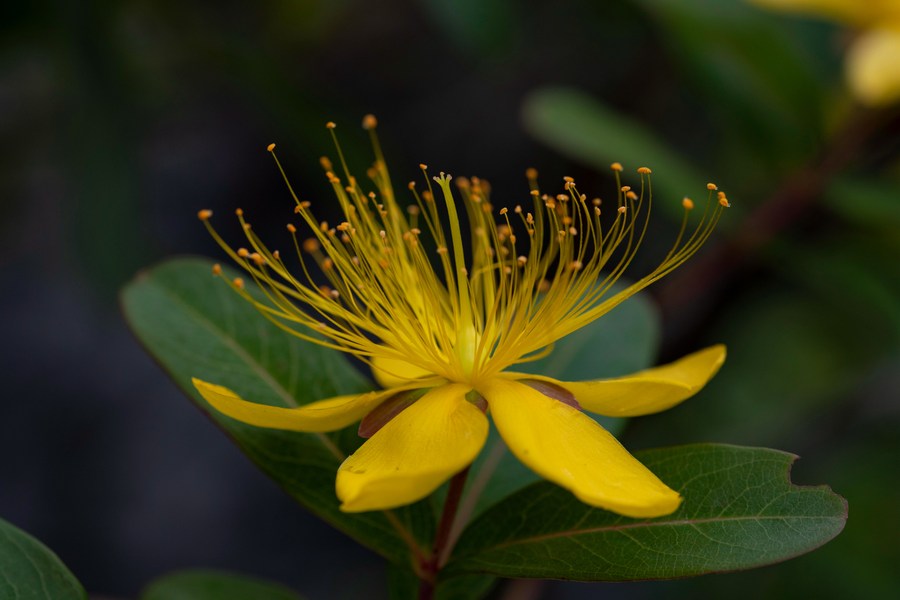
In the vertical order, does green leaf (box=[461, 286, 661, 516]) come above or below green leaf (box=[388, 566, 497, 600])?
above

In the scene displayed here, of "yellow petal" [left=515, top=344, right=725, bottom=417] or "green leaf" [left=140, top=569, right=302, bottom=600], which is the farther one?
"green leaf" [left=140, top=569, right=302, bottom=600]

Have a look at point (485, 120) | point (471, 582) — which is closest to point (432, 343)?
point (471, 582)

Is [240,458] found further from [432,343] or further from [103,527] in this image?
[432,343]

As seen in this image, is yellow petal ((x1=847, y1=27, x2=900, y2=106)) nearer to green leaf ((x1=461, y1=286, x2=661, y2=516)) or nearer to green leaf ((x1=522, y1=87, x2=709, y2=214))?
green leaf ((x1=522, y1=87, x2=709, y2=214))

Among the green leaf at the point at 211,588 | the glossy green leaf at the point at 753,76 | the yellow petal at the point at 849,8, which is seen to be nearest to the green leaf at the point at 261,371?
the green leaf at the point at 211,588

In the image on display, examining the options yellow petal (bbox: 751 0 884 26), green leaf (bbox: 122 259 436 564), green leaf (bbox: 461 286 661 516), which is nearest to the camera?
green leaf (bbox: 122 259 436 564)

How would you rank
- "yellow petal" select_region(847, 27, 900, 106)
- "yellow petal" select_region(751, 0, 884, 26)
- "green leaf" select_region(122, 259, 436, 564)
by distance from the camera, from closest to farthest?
"green leaf" select_region(122, 259, 436, 564)
"yellow petal" select_region(847, 27, 900, 106)
"yellow petal" select_region(751, 0, 884, 26)

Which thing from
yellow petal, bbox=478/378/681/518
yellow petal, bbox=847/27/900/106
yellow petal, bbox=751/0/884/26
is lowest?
yellow petal, bbox=478/378/681/518

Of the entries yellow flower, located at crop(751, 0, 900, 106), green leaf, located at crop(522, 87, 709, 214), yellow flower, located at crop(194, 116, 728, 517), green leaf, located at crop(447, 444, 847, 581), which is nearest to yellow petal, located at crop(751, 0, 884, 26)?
yellow flower, located at crop(751, 0, 900, 106)

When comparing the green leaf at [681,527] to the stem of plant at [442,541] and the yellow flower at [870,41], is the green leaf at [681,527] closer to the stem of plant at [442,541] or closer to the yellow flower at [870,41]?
the stem of plant at [442,541]
